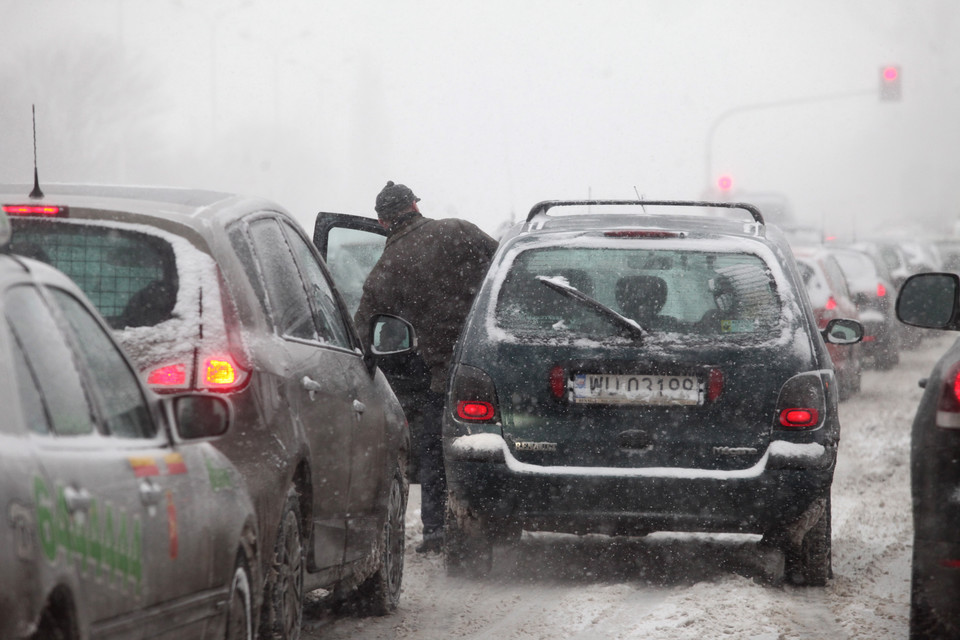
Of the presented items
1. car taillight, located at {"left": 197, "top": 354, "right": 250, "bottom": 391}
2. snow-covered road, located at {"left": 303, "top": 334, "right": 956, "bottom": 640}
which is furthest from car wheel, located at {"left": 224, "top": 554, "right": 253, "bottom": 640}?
snow-covered road, located at {"left": 303, "top": 334, "right": 956, "bottom": 640}

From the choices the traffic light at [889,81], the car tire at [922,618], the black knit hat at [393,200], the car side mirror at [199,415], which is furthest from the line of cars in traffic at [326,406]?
the traffic light at [889,81]

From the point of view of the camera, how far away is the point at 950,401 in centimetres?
511

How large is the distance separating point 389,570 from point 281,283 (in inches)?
72.1

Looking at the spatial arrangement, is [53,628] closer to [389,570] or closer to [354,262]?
[389,570]

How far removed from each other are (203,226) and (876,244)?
29.2 metres

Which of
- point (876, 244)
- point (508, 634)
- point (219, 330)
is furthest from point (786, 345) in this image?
point (876, 244)

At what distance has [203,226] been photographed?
5.23 meters

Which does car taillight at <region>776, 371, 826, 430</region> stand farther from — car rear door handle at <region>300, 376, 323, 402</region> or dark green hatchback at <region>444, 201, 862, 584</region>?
car rear door handle at <region>300, 376, 323, 402</region>

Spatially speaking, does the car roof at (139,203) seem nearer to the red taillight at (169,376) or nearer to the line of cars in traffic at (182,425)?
the line of cars in traffic at (182,425)

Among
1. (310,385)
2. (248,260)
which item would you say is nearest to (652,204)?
(310,385)

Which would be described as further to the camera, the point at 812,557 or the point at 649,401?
the point at 812,557

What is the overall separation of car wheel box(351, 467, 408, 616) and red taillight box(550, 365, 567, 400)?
78cm

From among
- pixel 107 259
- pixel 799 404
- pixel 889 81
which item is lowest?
pixel 799 404

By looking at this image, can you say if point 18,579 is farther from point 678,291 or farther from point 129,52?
point 129,52
